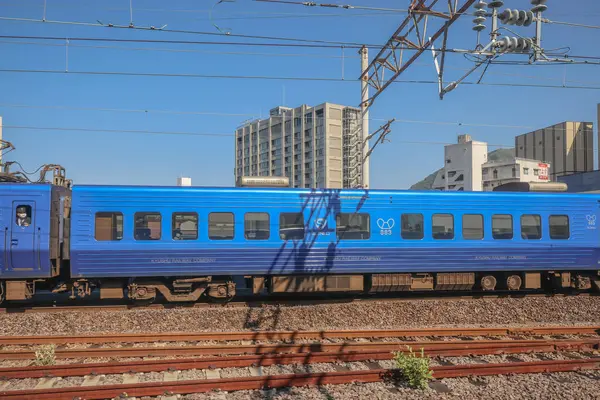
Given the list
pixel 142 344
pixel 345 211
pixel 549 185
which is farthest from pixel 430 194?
pixel 142 344

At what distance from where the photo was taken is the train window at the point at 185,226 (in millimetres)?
11836

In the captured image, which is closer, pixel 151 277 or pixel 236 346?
pixel 236 346

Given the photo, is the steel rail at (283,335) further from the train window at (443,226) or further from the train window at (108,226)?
the train window at (443,226)

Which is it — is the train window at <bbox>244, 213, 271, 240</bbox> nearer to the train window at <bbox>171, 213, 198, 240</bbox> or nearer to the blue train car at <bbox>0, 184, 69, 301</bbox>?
the train window at <bbox>171, 213, 198, 240</bbox>

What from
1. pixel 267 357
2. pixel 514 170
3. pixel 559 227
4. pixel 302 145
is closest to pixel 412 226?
pixel 559 227

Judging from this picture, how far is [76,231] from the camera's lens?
11.4 metres

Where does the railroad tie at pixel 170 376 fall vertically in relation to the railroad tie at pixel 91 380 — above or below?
below

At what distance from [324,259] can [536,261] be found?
6.50m

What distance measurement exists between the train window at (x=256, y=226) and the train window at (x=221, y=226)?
390mm

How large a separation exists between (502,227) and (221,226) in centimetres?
818

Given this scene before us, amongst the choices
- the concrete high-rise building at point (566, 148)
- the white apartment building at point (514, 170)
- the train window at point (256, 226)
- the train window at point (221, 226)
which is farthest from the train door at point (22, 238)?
the white apartment building at point (514, 170)

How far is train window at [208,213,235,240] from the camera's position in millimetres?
12008

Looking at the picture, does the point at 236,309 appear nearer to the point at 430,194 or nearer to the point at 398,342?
the point at 398,342

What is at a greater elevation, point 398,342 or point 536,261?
point 536,261
